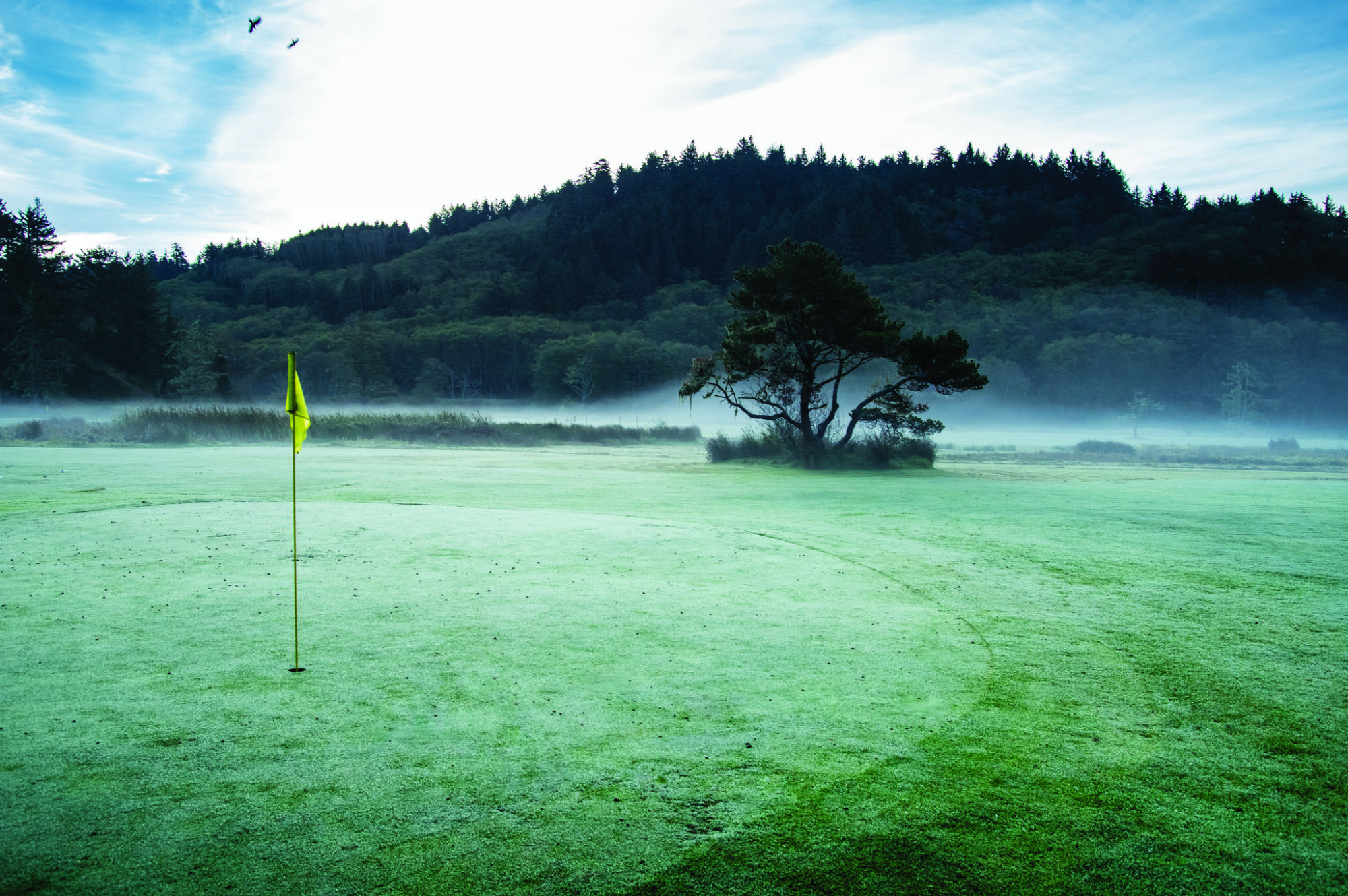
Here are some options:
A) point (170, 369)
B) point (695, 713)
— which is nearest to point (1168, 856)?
point (695, 713)

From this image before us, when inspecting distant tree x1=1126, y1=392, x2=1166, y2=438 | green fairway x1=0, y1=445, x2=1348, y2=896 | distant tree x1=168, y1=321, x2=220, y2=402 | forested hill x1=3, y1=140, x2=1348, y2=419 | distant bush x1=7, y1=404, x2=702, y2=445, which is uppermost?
forested hill x1=3, y1=140, x2=1348, y2=419

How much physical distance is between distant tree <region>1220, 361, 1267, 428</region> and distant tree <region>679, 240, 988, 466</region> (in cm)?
5501

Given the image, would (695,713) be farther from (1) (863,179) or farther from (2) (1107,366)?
(1) (863,179)

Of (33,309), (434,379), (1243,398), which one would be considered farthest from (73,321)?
(1243,398)

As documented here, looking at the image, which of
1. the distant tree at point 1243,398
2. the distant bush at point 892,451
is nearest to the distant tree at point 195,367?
the distant bush at point 892,451

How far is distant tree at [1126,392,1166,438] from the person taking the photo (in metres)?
61.7

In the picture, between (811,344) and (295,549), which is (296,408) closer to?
(295,549)

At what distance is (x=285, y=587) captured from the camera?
7.11m

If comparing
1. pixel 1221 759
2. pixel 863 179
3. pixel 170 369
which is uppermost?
pixel 863 179

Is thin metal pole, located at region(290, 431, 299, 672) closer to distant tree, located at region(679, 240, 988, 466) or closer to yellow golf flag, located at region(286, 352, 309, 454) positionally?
yellow golf flag, located at region(286, 352, 309, 454)

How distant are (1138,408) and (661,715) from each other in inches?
2610

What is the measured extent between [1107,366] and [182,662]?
9927 centimetres

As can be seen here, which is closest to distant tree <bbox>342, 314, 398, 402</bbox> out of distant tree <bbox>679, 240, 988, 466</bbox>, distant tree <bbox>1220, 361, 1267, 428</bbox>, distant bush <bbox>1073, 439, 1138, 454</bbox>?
distant tree <bbox>679, 240, 988, 466</bbox>

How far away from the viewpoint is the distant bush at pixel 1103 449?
39.8m
